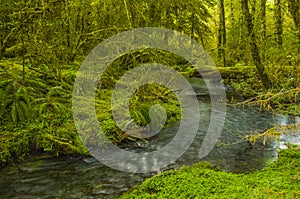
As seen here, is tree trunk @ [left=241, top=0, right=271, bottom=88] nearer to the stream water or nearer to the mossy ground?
the stream water

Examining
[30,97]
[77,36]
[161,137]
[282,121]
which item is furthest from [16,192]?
[282,121]

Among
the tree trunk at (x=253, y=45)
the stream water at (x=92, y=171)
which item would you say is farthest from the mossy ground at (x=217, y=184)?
the tree trunk at (x=253, y=45)

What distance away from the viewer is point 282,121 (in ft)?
26.2

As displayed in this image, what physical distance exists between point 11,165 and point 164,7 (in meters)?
5.37

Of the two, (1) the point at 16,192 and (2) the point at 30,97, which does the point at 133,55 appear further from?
(1) the point at 16,192

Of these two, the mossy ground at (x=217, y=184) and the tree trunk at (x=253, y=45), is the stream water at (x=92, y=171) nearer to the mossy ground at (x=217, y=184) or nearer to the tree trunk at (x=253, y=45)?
the mossy ground at (x=217, y=184)

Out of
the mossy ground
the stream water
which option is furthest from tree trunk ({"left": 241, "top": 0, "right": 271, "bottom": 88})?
the mossy ground

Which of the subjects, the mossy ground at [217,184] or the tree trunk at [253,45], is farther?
the tree trunk at [253,45]

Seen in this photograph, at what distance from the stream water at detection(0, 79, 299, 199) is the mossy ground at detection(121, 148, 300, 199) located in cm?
48

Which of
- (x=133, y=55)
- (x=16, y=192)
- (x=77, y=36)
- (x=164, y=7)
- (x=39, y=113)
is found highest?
(x=164, y=7)

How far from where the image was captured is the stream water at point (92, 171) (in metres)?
4.30

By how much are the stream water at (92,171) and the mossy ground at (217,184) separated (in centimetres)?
48

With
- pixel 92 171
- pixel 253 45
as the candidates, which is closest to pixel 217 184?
pixel 92 171

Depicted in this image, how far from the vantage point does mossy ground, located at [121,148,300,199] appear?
3641 millimetres
